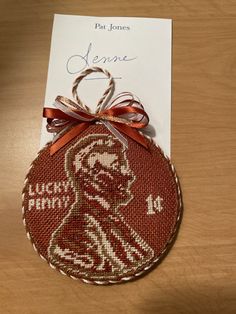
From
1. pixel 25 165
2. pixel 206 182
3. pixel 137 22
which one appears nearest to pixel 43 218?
pixel 25 165

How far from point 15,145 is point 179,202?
0.23 m

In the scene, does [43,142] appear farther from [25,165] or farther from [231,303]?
[231,303]

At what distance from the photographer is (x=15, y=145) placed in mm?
542

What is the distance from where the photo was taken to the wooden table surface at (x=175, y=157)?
1.57ft

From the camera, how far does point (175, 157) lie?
53 centimetres

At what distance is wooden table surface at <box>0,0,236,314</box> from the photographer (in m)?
0.48

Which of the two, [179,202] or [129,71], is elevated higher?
[129,71]
